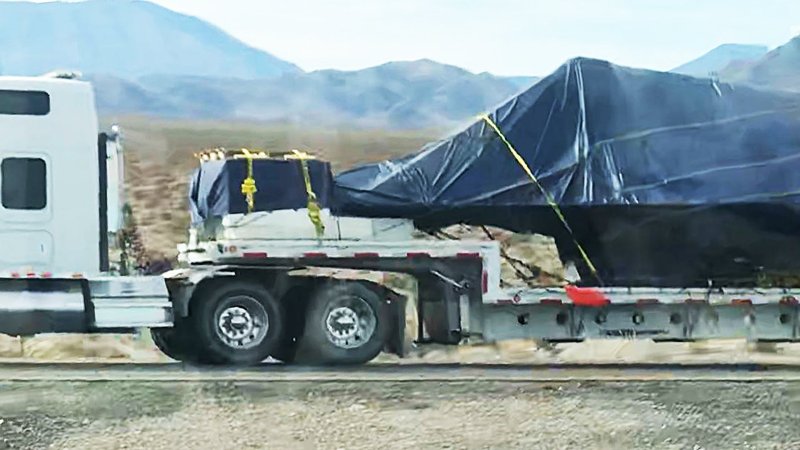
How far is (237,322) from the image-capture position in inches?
601

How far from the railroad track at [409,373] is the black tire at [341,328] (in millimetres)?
240

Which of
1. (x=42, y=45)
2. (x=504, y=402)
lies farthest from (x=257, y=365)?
(x=42, y=45)

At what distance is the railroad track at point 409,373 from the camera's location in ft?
44.3

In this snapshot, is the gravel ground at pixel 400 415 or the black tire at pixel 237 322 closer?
the gravel ground at pixel 400 415

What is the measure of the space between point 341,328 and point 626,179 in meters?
3.48

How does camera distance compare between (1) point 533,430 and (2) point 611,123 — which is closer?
(1) point 533,430

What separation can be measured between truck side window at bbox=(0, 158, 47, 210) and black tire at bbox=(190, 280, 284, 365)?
2.00 meters

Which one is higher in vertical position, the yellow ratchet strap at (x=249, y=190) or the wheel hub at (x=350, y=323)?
the yellow ratchet strap at (x=249, y=190)

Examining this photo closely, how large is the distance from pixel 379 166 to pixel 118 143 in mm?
2857

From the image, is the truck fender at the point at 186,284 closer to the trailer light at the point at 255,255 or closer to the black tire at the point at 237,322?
the black tire at the point at 237,322

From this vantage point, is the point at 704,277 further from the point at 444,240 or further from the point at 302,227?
the point at 302,227

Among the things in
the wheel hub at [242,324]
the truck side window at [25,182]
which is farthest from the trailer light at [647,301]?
the truck side window at [25,182]

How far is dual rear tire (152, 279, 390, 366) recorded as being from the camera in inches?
599

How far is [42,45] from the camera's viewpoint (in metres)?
19.7
